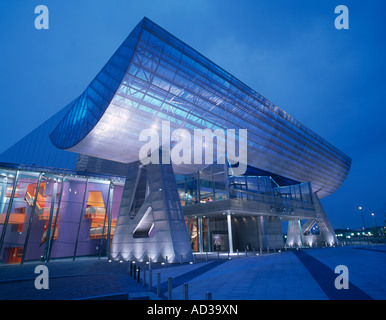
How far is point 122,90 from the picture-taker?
18.2 meters

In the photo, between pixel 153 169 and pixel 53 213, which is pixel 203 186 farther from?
pixel 53 213

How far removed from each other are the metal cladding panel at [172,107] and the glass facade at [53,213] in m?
7.44

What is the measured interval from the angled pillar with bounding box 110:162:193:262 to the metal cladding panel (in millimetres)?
4153

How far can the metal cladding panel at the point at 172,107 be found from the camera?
17.0 metres

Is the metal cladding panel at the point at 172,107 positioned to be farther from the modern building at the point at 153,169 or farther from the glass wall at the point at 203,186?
the glass wall at the point at 203,186

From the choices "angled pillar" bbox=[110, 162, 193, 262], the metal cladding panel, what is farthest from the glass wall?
"angled pillar" bbox=[110, 162, 193, 262]

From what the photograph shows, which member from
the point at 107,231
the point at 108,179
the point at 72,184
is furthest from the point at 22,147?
the point at 107,231

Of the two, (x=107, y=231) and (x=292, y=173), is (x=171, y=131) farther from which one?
(x=292, y=173)

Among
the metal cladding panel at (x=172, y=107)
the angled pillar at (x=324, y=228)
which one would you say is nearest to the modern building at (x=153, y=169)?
the metal cladding panel at (x=172, y=107)

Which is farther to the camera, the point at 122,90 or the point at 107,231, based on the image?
the point at 107,231

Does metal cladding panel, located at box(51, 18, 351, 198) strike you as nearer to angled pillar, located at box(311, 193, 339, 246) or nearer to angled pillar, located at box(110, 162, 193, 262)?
angled pillar, located at box(110, 162, 193, 262)

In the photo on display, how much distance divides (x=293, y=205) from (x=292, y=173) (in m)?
6.13

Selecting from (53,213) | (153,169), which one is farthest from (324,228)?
(53,213)
